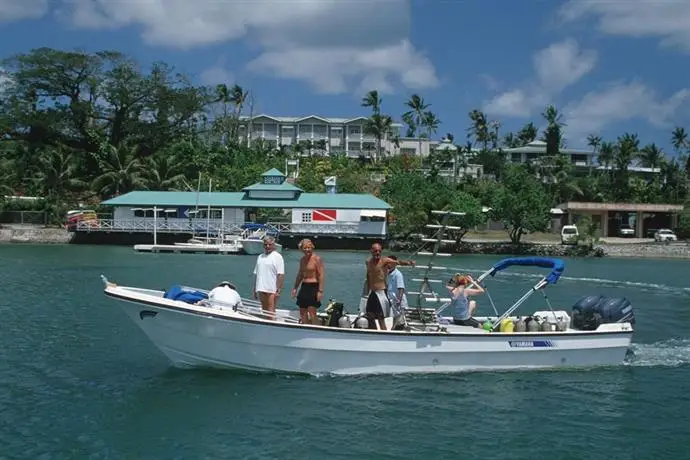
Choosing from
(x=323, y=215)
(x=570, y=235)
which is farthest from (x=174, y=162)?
(x=570, y=235)

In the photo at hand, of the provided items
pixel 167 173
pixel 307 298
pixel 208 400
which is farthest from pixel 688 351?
pixel 167 173

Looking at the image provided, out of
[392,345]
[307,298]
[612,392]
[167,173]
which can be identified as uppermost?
[167,173]

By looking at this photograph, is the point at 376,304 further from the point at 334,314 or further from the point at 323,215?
the point at 323,215

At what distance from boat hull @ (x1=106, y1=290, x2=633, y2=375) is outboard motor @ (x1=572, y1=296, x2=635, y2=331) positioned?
210 cm

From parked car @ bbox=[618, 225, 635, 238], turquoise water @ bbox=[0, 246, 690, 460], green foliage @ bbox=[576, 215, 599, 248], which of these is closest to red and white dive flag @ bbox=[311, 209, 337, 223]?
green foliage @ bbox=[576, 215, 599, 248]

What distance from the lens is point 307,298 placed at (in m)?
14.4

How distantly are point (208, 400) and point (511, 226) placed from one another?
6074 centimetres

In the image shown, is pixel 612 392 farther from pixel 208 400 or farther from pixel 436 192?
→ pixel 436 192

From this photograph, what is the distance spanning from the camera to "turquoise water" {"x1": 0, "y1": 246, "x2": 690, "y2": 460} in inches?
446

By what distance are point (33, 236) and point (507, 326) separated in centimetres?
6097

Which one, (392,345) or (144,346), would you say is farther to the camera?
(144,346)

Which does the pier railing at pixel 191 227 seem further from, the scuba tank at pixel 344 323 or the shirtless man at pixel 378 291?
the scuba tank at pixel 344 323

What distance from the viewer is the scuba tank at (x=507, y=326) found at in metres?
15.7

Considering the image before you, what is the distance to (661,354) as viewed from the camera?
18.7 metres
